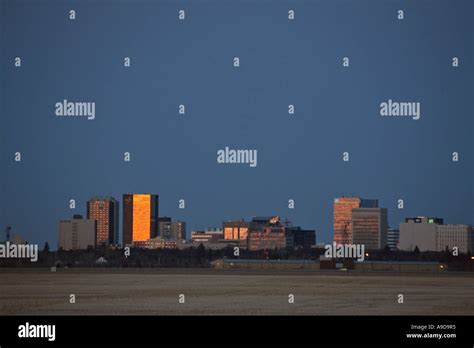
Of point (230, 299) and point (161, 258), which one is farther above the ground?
point (161, 258)

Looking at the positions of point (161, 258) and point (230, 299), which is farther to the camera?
point (161, 258)

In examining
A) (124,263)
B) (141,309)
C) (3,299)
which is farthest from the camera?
(124,263)

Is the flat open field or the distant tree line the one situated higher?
the distant tree line

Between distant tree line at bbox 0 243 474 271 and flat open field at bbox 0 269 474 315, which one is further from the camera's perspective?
distant tree line at bbox 0 243 474 271

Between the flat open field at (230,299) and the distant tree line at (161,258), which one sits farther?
the distant tree line at (161,258)

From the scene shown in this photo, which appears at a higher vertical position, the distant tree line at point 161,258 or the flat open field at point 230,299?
the distant tree line at point 161,258
